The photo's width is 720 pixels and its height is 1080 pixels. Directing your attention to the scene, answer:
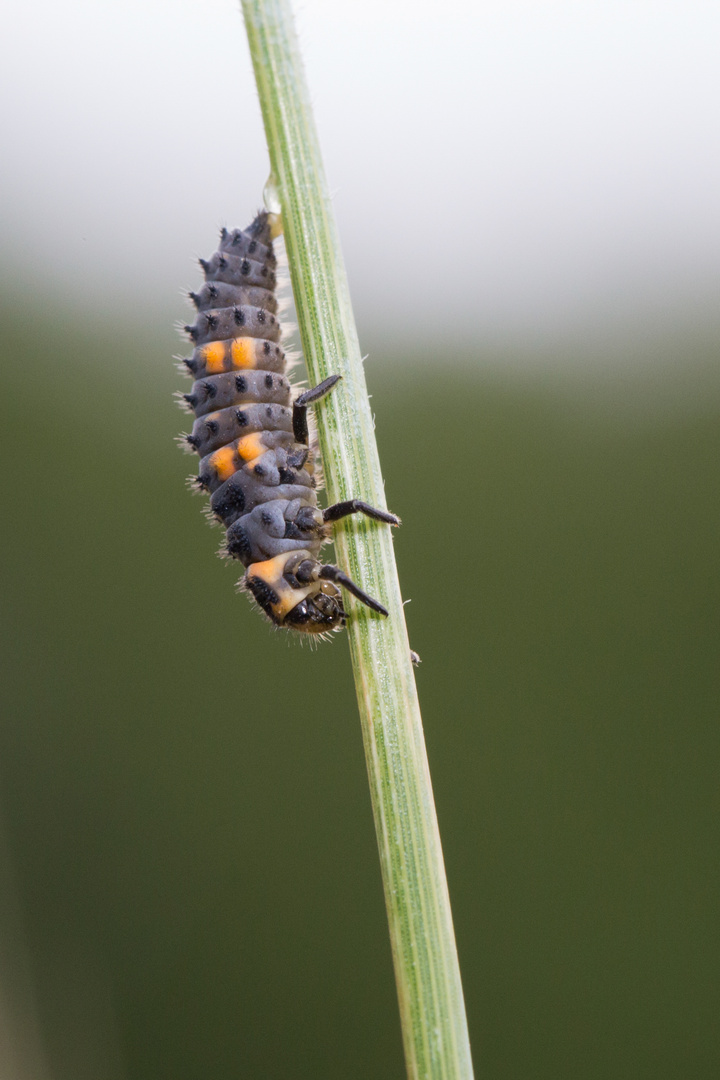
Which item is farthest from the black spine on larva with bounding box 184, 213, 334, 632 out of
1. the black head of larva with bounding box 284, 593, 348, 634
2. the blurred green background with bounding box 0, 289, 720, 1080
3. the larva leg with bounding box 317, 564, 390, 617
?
the blurred green background with bounding box 0, 289, 720, 1080

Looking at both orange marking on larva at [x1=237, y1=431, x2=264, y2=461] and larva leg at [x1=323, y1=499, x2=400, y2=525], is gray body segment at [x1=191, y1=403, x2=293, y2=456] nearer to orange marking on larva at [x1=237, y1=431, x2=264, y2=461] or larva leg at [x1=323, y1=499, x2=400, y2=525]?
orange marking on larva at [x1=237, y1=431, x2=264, y2=461]

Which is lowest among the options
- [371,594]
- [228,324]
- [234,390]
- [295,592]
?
[371,594]

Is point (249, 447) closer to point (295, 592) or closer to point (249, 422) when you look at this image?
point (249, 422)

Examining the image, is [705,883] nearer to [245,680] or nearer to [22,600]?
[245,680]

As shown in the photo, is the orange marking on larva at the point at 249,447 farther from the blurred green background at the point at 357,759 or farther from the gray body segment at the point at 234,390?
the blurred green background at the point at 357,759

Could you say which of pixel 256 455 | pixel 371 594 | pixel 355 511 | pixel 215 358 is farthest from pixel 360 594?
pixel 215 358
